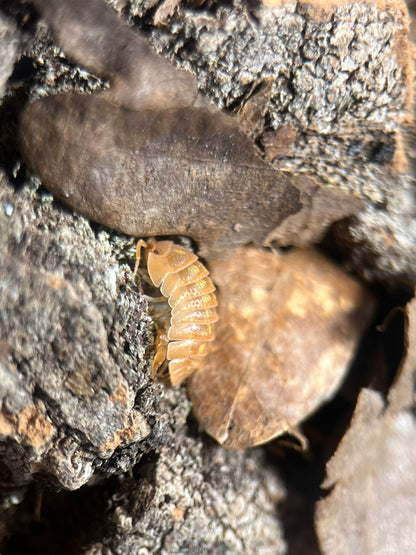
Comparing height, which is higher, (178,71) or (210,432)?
(178,71)

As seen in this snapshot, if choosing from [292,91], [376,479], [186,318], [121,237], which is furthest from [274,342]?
[292,91]

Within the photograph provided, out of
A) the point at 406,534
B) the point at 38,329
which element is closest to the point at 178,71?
the point at 38,329

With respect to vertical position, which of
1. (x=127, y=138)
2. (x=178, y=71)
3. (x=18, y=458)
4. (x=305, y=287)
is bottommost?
(x=18, y=458)

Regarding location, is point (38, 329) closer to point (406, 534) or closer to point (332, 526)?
point (332, 526)

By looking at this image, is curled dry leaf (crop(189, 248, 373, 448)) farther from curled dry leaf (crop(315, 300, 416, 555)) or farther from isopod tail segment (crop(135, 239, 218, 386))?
curled dry leaf (crop(315, 300, 416, 555))

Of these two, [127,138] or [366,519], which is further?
[366,519]

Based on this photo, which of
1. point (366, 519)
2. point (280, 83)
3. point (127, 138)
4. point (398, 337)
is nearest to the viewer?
point (127, 138)

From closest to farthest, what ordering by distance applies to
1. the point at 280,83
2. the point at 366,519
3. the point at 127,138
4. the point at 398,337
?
the point at 127,138, the point at 280,83, the point at 366,519, the point at 398,337

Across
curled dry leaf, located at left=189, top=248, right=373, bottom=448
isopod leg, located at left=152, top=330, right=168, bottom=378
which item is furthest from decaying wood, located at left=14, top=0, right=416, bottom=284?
isopod leg, located at left=152, top=330, right=168, bottom=378
